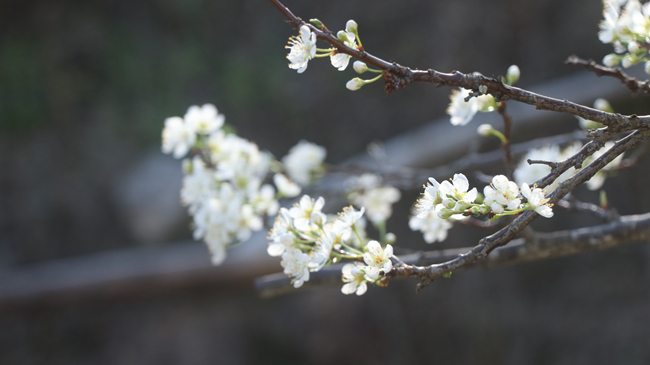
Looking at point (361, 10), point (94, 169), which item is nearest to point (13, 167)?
point (94, 169)

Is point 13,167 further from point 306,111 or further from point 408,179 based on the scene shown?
point 408,179

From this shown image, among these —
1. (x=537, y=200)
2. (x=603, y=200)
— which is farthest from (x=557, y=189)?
(x=603, y=200)

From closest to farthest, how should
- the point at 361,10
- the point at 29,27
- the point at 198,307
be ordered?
1. the point at 198,307
2. the point at 361,10
3. the point at 29,27

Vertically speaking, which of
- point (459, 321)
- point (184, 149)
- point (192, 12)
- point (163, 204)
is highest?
point (192, 12)

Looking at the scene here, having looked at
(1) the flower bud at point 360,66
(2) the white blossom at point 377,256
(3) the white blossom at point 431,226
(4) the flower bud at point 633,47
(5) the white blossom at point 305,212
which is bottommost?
(2) the white blossom at point 377,256

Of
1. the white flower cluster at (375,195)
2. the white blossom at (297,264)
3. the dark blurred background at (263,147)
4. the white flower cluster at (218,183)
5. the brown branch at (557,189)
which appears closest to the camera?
the brown branch at (557,189)

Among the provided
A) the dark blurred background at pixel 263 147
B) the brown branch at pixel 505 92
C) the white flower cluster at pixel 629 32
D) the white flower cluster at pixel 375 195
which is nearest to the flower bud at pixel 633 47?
the white flower cluster at pixel 629 32

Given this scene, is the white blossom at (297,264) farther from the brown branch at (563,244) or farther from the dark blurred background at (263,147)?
the dark blurred background at (263,147)

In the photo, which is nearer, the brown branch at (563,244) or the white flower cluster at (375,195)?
the brown branch at (563,244)

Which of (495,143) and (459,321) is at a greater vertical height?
(495,143)
